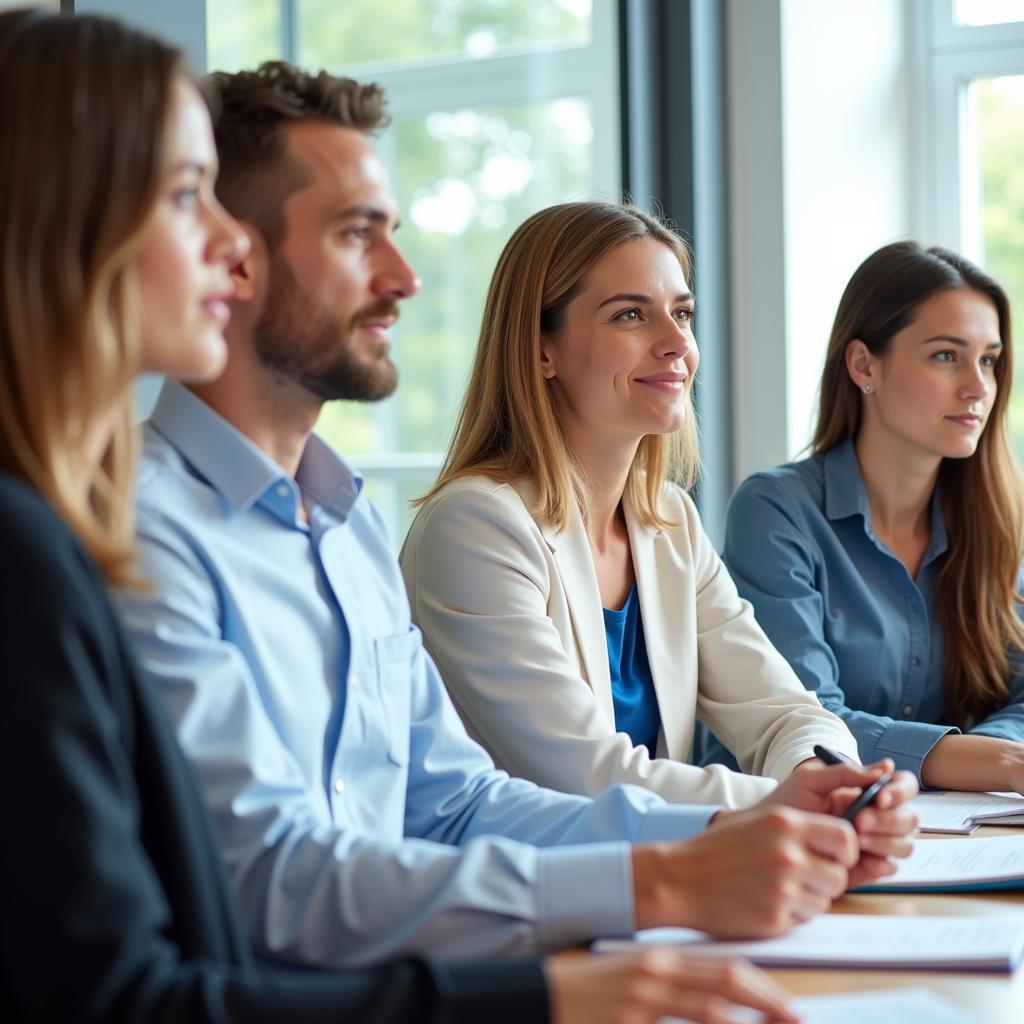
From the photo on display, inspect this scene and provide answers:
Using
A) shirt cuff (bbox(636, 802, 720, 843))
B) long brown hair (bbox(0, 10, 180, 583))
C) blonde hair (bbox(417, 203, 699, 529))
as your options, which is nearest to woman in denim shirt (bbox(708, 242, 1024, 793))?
blonde hair (bbox(417, 203, 699, 529))

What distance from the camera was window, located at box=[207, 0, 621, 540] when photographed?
3.52 m

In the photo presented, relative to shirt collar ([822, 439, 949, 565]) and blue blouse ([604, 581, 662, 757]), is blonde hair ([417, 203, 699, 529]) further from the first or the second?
shirt collar ([822, 439, 949, 565])

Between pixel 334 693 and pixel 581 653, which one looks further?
pixel 581 653

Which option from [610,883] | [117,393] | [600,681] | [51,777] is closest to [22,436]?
[117,393]

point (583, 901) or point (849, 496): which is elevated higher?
point (849, 496)

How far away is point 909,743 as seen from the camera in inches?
77.9

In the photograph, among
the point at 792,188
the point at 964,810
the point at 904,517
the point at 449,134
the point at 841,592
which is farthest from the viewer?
the point at 449,134

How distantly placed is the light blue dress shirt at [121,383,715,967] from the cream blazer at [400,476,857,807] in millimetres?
235

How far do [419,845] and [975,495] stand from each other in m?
1.67

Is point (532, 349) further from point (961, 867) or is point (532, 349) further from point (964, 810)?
point (961, 867)

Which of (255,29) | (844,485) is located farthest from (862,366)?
(255,29)

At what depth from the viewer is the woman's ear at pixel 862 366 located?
8.34 ft

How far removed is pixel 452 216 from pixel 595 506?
6.72ft

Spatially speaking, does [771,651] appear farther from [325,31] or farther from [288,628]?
[325,31]
